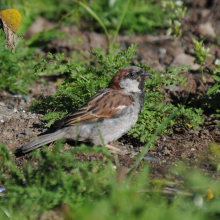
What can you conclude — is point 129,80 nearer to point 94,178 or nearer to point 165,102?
point 165,102

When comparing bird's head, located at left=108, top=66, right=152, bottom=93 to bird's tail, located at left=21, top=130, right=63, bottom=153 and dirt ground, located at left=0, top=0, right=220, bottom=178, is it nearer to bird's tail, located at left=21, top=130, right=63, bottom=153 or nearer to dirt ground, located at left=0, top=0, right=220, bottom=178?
dirt ground, located at left=0, top=0, right=220, bottom=178

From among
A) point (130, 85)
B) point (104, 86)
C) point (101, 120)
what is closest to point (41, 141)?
point (101, 120)

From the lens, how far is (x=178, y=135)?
4160 millimetres

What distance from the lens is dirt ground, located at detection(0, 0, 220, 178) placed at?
3701mm

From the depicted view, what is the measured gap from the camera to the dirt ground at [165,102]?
370 cm

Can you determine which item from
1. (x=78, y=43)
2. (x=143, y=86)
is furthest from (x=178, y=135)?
(x=78, y=43)

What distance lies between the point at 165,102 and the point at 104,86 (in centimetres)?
84

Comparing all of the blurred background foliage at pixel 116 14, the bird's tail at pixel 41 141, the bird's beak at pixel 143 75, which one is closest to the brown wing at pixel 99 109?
the bird's tail at pixel 41 141

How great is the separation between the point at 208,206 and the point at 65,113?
197 centimetres

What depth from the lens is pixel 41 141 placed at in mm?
3615

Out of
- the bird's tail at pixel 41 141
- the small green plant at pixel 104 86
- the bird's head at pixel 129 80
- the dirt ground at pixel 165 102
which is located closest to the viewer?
the bird's tail at pixel 41 141

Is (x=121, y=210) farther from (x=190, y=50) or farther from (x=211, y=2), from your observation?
(x=211, y=2)

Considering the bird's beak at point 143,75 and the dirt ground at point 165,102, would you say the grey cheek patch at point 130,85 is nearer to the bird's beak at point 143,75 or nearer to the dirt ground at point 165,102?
the bird's beak at point 143,75

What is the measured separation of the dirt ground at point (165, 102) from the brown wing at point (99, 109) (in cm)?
34
